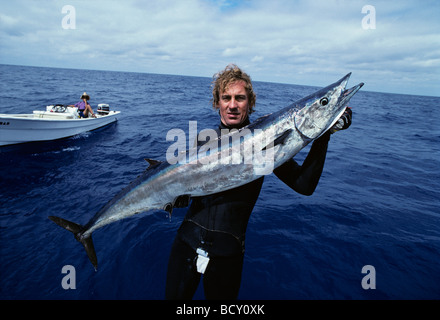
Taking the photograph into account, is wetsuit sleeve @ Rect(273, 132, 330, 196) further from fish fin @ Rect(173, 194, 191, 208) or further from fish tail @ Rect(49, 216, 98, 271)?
fish tail @ Rect(49, 216, 98, 271)

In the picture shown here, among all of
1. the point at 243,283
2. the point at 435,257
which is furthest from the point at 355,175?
the point at 243,283

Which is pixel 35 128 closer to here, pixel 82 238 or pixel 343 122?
pixel 82 238

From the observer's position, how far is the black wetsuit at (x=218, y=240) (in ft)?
9.70

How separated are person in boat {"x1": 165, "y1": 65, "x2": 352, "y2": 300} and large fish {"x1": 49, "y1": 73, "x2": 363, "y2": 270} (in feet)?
0.62

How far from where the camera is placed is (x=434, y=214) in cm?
763

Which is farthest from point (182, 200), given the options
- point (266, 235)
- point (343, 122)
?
point (266, 235)

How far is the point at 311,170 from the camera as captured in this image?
2.75m

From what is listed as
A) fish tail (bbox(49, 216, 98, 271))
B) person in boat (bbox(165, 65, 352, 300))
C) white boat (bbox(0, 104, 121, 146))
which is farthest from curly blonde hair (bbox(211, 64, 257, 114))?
white boat (bbox(0, 104, 121, 146))

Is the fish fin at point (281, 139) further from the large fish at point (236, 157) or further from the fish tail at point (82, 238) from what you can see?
the fish tail at point (82, 238)

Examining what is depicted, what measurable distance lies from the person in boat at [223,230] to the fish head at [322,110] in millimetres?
122

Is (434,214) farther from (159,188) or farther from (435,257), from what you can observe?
(159,188)

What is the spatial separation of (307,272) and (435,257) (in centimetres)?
366

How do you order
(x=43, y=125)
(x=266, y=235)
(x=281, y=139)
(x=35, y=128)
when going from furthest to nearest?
(x=43, y=125) → (x=35, y=128) → (x=266, y=235) → (x=281, y=139)

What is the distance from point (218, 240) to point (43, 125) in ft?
50.0
